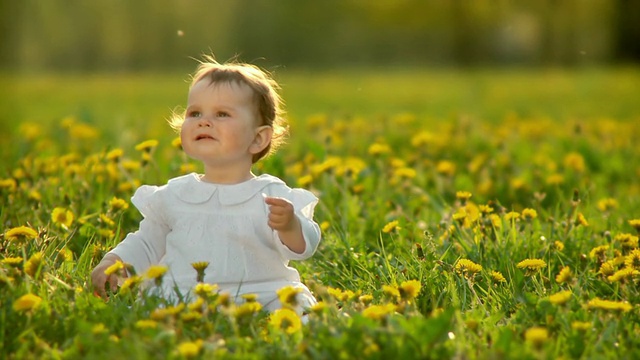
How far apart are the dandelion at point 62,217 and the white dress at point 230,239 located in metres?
0.44

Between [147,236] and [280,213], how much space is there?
0.56 meters

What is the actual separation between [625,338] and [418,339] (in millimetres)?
631

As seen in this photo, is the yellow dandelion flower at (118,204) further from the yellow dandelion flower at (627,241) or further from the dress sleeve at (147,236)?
the yellow dandelion flower at (627,241)

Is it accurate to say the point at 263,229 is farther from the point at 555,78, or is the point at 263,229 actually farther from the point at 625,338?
the point at 555,78

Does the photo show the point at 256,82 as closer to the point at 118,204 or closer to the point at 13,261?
the point at 118,204

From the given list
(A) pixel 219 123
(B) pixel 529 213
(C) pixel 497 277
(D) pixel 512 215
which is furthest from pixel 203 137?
(B) pixel 529 213

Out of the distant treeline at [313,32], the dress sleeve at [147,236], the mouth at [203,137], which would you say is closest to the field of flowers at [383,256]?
the dress sleeve at [147,236]

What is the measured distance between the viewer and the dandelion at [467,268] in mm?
2811

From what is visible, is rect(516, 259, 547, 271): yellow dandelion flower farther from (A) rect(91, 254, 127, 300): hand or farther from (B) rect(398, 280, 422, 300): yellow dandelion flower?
(A) rect(91, 254, 127, 300): hand

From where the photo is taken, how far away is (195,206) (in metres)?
2.82

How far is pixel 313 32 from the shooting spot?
39219mm

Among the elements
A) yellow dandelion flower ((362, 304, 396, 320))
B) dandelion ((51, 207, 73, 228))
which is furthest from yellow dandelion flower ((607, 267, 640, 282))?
dandelion ((51, 207, 73, 228))

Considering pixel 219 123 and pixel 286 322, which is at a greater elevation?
pixel 219 123

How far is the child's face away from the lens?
2781mm
